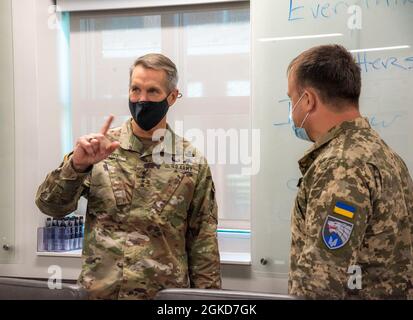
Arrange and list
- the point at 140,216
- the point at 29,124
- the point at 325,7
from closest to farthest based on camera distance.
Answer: the point at 140,216
the point at 325,7
the point at 29,124

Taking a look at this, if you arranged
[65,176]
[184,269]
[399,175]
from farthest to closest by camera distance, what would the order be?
[184,269], [65,176], [399,175]

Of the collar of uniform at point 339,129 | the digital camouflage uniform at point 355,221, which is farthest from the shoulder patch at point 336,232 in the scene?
the collar of uniform at point 339,129

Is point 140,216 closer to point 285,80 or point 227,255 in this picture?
point 227,255

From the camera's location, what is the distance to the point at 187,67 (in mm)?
2379

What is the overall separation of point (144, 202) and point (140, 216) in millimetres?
56

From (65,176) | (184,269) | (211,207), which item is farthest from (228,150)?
(65,176)

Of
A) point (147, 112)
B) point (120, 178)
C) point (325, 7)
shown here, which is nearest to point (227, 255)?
point (120, 178)

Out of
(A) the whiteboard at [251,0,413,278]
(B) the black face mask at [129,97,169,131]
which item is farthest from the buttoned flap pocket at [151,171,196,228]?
(A) the whiteboard at [251,0,413,278]

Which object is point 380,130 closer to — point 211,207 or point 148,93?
point 211,207

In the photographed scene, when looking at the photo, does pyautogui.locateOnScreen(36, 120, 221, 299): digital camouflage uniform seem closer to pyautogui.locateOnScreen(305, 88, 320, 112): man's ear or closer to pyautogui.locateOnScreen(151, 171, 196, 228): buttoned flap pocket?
pyautogui.locateOnScreen(151, 171, 196, 228): buttoned flap pocket

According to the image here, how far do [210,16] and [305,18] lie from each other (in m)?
0.58

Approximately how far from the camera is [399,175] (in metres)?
1.18

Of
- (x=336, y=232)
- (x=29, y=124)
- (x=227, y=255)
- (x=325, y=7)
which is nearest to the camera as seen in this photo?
(x=336, y=232)

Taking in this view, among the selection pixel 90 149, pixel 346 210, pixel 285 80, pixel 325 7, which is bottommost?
pixel 346 210
